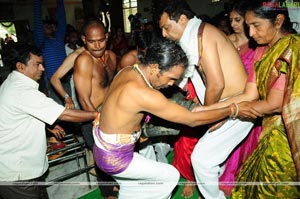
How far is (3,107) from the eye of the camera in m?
2.18

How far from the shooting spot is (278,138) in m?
2.14

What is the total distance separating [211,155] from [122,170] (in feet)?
2.74

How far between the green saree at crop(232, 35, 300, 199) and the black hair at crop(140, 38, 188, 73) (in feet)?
2.25

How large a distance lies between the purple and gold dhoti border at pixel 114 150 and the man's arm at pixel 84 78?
812mm

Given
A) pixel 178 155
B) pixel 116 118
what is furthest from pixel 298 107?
pixel 178 155

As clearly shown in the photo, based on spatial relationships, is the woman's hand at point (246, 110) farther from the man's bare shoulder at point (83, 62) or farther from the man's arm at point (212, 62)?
the man's bare shoulder at point (83, 62)

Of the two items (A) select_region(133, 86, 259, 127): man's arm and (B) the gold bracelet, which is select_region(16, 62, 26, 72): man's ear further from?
(B) the gold bracelet

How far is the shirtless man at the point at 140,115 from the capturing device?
186cm

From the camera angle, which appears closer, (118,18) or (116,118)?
(116,118)

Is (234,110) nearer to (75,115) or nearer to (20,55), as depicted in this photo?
(75,115)

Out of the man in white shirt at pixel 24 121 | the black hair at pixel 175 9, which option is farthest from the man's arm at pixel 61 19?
the black hair at pixel 175 9

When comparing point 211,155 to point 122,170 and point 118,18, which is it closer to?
point 122,170

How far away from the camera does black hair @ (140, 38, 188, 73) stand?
1882mm

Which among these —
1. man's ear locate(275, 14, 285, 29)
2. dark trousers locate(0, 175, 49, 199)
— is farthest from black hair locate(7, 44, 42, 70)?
man's ear locate(275, 14, 285, 29)
